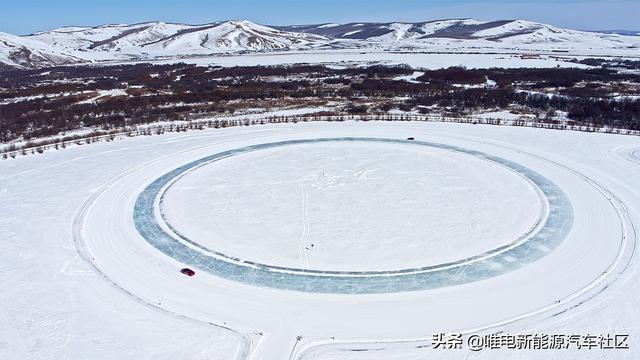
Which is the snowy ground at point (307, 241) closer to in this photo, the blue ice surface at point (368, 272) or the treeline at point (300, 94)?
the blue ice surface at point (368, 272)

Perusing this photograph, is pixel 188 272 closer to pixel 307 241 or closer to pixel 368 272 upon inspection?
pixel 307 241

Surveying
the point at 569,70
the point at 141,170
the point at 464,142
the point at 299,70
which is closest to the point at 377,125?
the point at 464,142

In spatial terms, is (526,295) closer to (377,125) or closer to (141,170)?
(141,170)

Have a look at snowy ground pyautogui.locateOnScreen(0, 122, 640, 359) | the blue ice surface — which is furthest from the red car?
the blue ice surface

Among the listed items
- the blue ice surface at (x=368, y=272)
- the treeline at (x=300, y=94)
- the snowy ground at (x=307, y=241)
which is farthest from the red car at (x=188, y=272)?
the treeline at (x=300, y=94)

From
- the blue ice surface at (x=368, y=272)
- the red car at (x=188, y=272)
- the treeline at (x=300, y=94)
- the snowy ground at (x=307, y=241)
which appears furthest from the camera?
the treeline at (x=300, y=94)

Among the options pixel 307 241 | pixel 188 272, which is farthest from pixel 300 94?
pixel 188 272

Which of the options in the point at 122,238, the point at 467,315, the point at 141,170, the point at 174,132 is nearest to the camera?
the point at 467,315

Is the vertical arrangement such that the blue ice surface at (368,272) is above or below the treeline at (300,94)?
below
